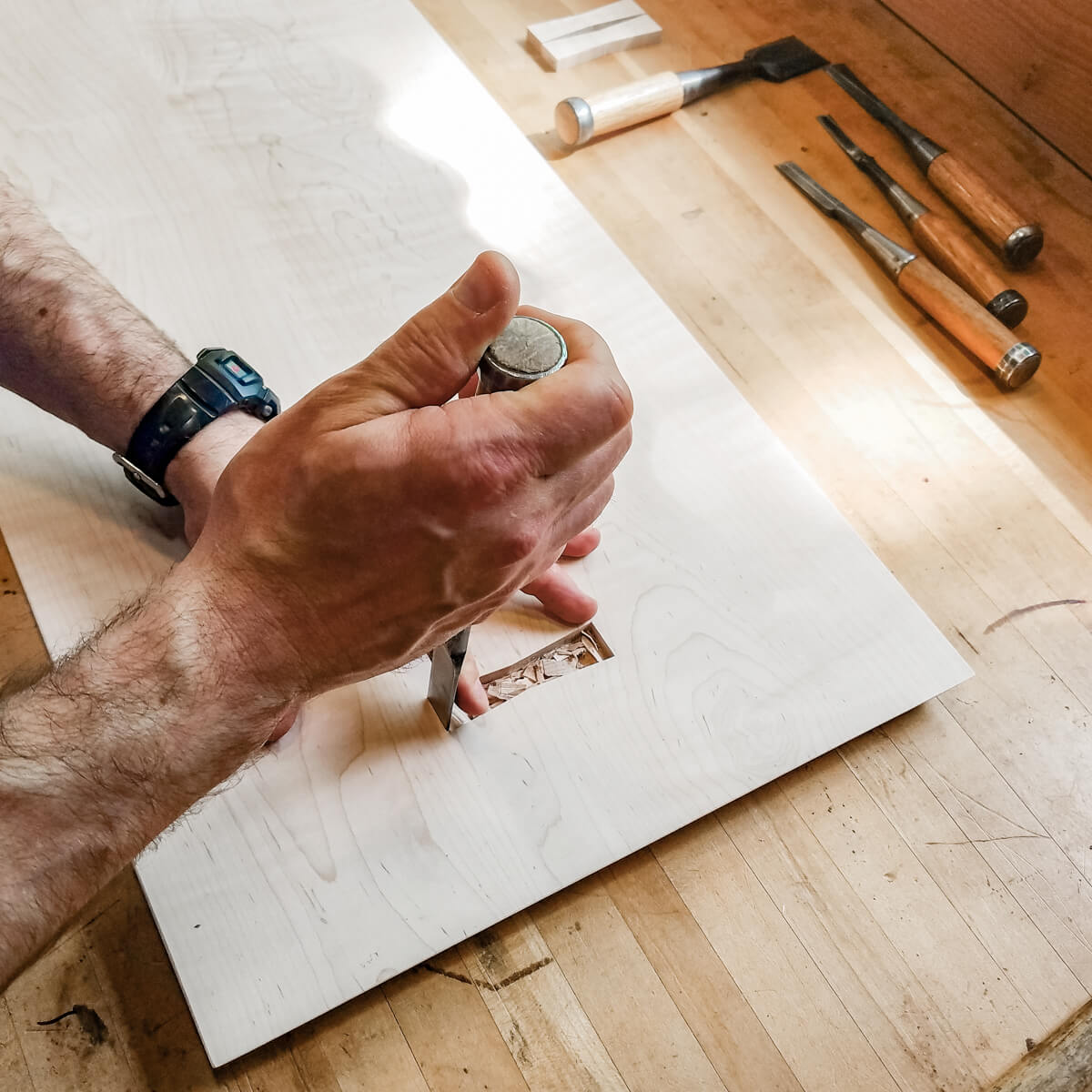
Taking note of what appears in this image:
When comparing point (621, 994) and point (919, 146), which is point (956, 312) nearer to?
point (919, 146)

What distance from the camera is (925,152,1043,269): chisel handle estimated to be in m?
1.43

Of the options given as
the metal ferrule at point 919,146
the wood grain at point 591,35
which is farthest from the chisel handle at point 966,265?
the wood grain at point 591,35

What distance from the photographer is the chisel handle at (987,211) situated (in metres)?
1.43

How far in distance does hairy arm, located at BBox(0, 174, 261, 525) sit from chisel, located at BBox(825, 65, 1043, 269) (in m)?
1.13

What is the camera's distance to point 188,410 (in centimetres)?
100

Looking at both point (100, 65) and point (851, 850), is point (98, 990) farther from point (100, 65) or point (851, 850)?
point (100, 65)

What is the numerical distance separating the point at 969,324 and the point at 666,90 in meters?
0.62

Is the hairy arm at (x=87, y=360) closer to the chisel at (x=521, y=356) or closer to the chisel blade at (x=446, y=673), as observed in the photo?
the chisel blade at (x=446, y=673)

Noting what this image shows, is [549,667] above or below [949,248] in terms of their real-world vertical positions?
below

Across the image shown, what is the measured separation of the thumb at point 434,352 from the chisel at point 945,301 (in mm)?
940

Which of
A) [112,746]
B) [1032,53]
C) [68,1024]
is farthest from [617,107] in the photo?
[68,1024]

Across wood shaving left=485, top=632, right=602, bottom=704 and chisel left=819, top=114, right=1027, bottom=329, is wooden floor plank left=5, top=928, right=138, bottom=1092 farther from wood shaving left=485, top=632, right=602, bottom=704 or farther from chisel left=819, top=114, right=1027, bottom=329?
chisel left=819, top=114, right=1027, bottom=329

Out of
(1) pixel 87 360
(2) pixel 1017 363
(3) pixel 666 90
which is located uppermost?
(3) pixel 666 90

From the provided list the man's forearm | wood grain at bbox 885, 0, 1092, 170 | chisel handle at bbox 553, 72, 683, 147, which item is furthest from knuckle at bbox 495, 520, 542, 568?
wood grain at bbox 885, 0, 1092, 170
